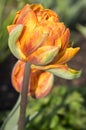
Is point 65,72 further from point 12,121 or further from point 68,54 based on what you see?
point 12,121

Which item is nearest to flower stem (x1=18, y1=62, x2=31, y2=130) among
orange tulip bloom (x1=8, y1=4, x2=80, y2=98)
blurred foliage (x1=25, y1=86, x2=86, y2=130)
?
orange tulip bloom (x1=8, y1=4, x2=80, y2=98)

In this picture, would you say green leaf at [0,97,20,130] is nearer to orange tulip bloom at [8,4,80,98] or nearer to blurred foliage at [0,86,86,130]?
orange tulip bloom at [8,4,80,98]

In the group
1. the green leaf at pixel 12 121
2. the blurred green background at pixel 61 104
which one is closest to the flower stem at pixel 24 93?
the green leaf at pixel 12 121

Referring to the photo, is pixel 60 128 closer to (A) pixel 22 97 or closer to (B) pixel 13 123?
(B) pixel 13 123

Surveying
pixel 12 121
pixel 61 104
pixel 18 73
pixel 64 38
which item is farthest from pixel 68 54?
pixel 61 104

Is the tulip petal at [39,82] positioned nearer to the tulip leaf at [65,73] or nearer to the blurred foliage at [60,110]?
the tulip leaf at [65,73]

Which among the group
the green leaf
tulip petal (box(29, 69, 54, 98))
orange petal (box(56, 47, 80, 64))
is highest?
orange petal (box(56, 47, 80, 64))
